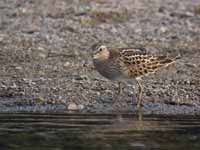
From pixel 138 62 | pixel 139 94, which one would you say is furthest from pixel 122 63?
pixel 139 94

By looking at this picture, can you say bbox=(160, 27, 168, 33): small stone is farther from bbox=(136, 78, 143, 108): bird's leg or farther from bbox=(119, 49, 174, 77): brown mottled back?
bbox=(136, 78, 143, 108): bird's leg

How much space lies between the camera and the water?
33.7 feet

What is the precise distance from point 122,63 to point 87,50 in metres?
3.71

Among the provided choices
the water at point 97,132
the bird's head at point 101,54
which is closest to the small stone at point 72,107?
the water at point 97,132

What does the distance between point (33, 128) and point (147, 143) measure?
1.63 meters

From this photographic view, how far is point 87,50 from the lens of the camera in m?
17.4

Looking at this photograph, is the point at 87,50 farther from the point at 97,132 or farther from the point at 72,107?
the point at 97,132

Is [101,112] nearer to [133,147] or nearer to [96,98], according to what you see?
[96,98]

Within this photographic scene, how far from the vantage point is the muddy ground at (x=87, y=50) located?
13.2 m

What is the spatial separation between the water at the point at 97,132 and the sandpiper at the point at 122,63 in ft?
4.99

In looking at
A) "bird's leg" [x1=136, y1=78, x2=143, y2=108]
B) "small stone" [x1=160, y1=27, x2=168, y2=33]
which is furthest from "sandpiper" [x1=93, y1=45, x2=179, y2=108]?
"small stone" [x1=160, y1=27, x2=168, y2=33]

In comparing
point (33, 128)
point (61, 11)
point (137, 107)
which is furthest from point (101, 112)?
point (61, 11)

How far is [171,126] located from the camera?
37.5ft

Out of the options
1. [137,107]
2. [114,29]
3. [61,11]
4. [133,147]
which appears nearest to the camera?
[133,147]
